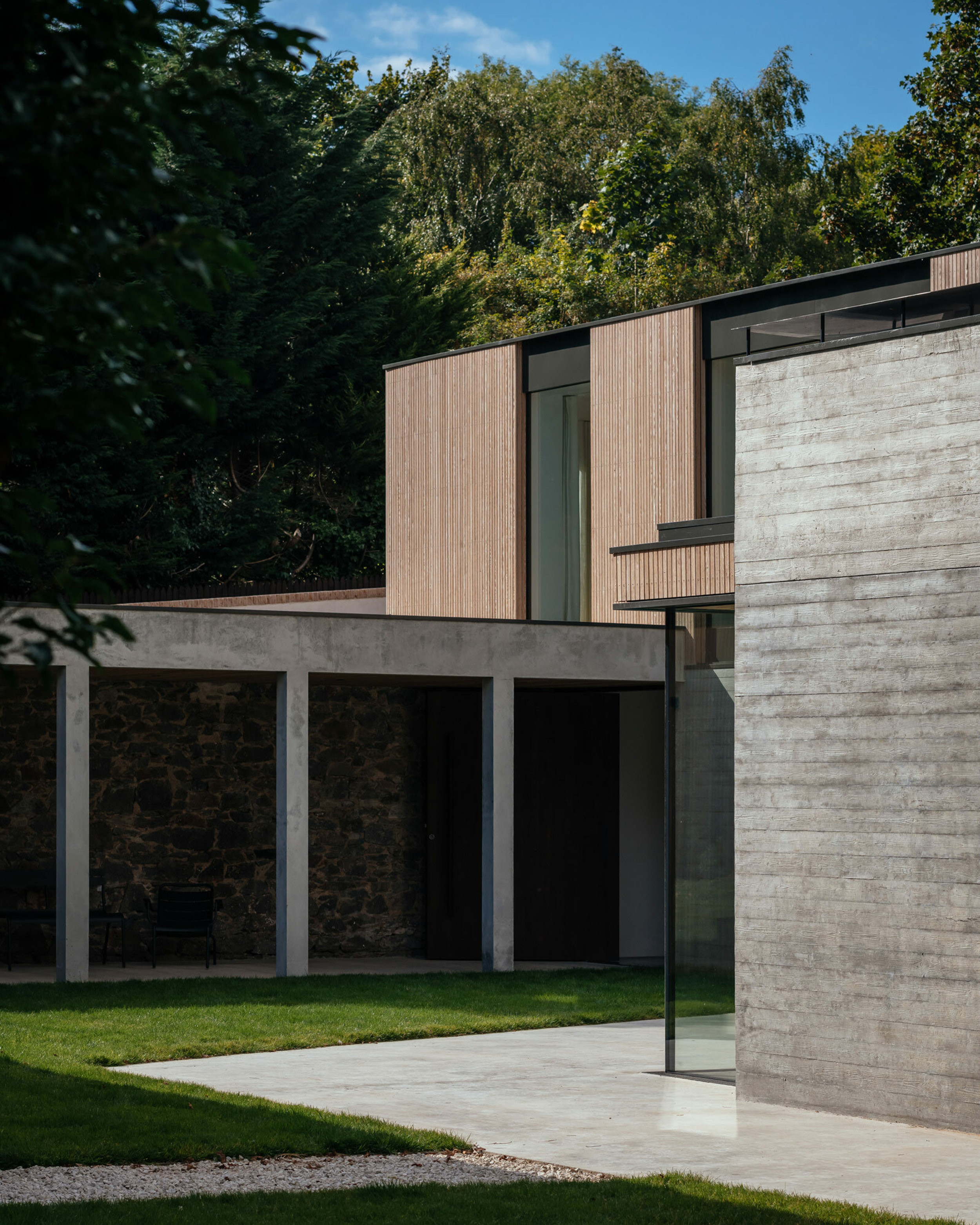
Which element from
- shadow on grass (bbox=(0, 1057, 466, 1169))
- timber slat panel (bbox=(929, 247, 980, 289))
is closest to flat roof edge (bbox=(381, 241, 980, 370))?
timber slat panel (bbox=(929, 247, 980, 289))

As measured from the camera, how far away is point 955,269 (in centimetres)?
1445

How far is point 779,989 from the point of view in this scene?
8672 millimetres

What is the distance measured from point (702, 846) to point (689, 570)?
6.39 feet

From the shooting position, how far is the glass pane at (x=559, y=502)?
1792 centimetres

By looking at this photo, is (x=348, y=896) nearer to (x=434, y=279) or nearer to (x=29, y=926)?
(x=29, y=926)

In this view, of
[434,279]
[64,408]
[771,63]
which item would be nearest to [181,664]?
[64,408]

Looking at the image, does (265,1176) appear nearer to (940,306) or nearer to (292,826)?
(940,306)

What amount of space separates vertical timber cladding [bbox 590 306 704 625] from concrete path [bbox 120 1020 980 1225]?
21.3ft

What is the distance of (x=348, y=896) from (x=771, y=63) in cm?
2487

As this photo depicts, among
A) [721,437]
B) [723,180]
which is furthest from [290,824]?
[723,180]

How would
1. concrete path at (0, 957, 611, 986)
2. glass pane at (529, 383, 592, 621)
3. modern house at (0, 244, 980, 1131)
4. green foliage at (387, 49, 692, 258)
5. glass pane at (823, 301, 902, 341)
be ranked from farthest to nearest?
1. green foliage at (387, 49, 692, 258)
2. glass pane at (529, 383, 592, 621)
3. concrete path at (0, 957, 611, 986)
4. glass pane at (823, 301, 902, 341)
5. modern house at (0, 244, 980, 1131)

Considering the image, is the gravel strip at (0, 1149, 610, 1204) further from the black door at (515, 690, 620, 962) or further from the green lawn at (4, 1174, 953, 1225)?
the black door at (515, 690, 620, 962)

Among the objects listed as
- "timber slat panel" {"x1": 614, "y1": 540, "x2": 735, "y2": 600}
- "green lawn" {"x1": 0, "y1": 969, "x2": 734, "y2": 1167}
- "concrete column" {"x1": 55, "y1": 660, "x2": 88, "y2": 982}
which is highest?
"timber slat panel" {"x1": 614, "y1": 540, "x2": 735, "y2": 600}

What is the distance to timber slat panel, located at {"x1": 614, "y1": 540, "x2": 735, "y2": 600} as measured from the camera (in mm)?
10367
